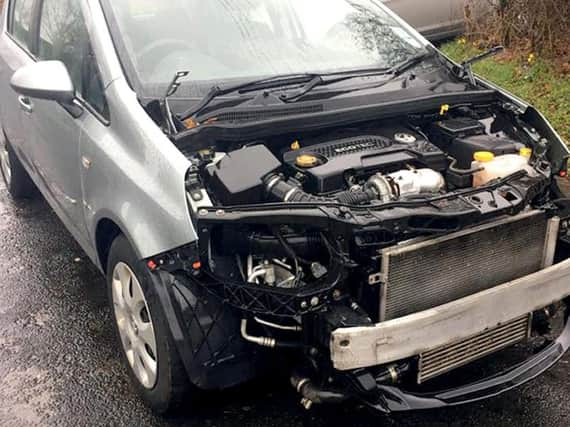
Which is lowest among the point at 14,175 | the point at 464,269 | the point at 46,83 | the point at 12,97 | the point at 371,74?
the point at 14,175

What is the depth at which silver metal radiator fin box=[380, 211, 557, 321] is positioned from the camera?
242cm


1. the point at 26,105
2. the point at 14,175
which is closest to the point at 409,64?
the point at 26,105

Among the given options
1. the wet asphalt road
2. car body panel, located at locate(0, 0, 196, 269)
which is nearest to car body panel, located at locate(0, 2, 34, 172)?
car body panel, located at locate(0, 0, 196, 269)

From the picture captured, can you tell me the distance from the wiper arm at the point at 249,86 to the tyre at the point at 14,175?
2.60m

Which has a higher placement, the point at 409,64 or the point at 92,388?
the point at 409,64

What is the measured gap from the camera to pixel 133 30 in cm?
329

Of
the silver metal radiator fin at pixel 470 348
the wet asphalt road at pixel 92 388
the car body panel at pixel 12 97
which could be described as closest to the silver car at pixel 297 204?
the silver metal radiator fin at pixel 470 348

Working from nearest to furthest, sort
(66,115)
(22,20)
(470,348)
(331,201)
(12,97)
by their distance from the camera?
(331,201), (470,348), (66,115), (12,97), (22,20)

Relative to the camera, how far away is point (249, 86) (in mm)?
3156

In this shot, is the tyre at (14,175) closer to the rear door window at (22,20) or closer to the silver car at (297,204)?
the rear door window at (22,20)

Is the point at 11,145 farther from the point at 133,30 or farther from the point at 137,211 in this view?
the point at 137,211

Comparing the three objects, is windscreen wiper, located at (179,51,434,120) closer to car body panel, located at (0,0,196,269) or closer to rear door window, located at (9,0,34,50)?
car body panel, located at (0,0,196,269)

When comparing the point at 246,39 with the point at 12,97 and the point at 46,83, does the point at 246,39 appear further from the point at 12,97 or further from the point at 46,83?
the point at 12,97

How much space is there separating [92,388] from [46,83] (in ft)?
4.76
